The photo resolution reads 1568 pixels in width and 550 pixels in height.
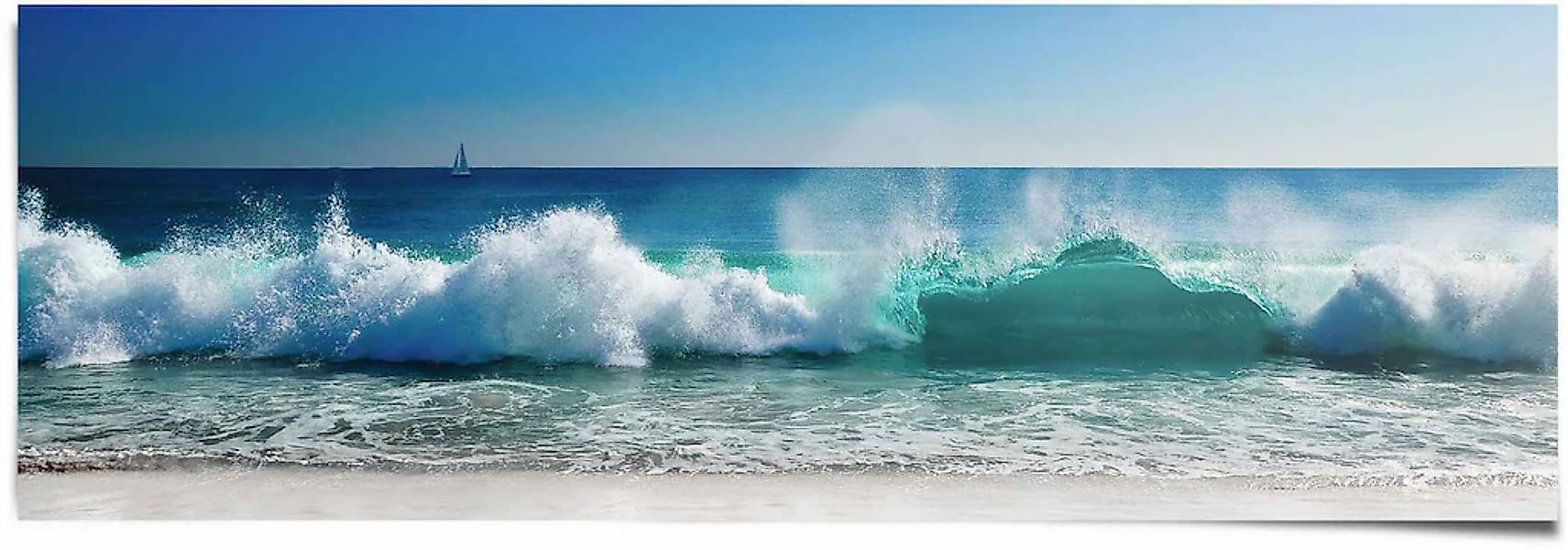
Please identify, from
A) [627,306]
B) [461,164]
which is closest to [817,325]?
[627,306]

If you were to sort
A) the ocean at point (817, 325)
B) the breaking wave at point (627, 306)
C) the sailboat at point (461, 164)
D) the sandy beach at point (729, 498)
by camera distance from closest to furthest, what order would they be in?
the sandy beach at point (729, 498) < the ocean at point (817, 325) < the breaking wave at point (627, 306) < the sailboat at point (461, 164)

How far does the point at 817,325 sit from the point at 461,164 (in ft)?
5.06

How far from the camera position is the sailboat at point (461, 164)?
4358 mm

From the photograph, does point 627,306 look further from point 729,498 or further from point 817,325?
point 729,498

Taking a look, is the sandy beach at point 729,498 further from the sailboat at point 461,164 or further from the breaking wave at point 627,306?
the sailboat at point 461,164

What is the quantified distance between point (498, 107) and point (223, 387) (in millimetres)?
1377

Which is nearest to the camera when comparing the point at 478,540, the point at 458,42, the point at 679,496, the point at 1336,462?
the point at 478,540

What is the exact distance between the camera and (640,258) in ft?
14.4

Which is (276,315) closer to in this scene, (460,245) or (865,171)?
(460,245)

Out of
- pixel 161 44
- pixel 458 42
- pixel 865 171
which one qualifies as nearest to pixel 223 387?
pixel 161 44

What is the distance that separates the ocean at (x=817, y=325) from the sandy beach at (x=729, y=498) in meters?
0.09

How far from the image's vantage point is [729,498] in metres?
3.07

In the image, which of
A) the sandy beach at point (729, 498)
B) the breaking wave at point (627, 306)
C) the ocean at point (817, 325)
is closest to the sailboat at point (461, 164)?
the ocean at point (817, 325)

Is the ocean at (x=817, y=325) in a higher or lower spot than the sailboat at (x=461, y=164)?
lower
